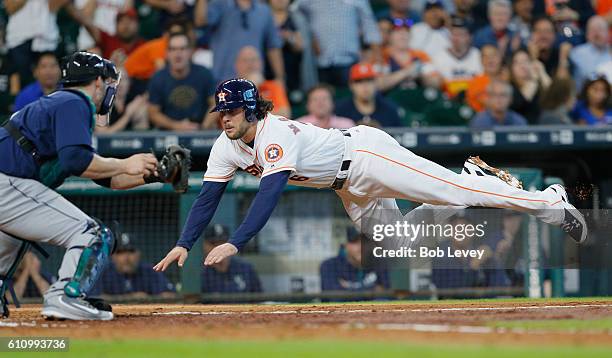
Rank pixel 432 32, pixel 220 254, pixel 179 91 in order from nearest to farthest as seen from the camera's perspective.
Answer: pixel 220 254 → pixel 179 91 → pixel 432 32

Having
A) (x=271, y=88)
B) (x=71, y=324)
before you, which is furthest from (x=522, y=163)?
(x=71, y=324)

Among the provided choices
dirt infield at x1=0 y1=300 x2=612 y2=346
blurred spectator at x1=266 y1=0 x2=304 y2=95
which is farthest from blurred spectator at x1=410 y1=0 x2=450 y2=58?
dirt infield at x1=0 y1=300 x2=612 y2=346

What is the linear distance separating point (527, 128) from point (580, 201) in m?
2.26

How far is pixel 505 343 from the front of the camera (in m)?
4.51

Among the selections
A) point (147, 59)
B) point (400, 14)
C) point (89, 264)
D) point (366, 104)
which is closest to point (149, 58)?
point (147, 59)

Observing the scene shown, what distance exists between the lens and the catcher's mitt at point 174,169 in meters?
5.83

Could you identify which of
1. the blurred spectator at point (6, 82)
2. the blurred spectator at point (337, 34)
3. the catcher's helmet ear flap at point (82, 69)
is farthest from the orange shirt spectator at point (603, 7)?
the catcher's helmet ear flap at point (82, 69)

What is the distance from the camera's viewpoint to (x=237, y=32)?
1175 cm

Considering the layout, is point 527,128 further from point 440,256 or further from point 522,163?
point 440,256

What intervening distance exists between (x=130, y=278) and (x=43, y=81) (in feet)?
7.43

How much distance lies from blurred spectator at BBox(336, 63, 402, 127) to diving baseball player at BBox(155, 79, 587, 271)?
3802 millimetres

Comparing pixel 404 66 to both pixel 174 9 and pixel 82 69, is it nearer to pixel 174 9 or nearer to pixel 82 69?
pixel 174 9

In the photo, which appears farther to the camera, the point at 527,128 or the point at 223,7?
the point at 223,7

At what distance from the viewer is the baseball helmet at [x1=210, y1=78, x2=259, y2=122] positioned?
21.8ft
